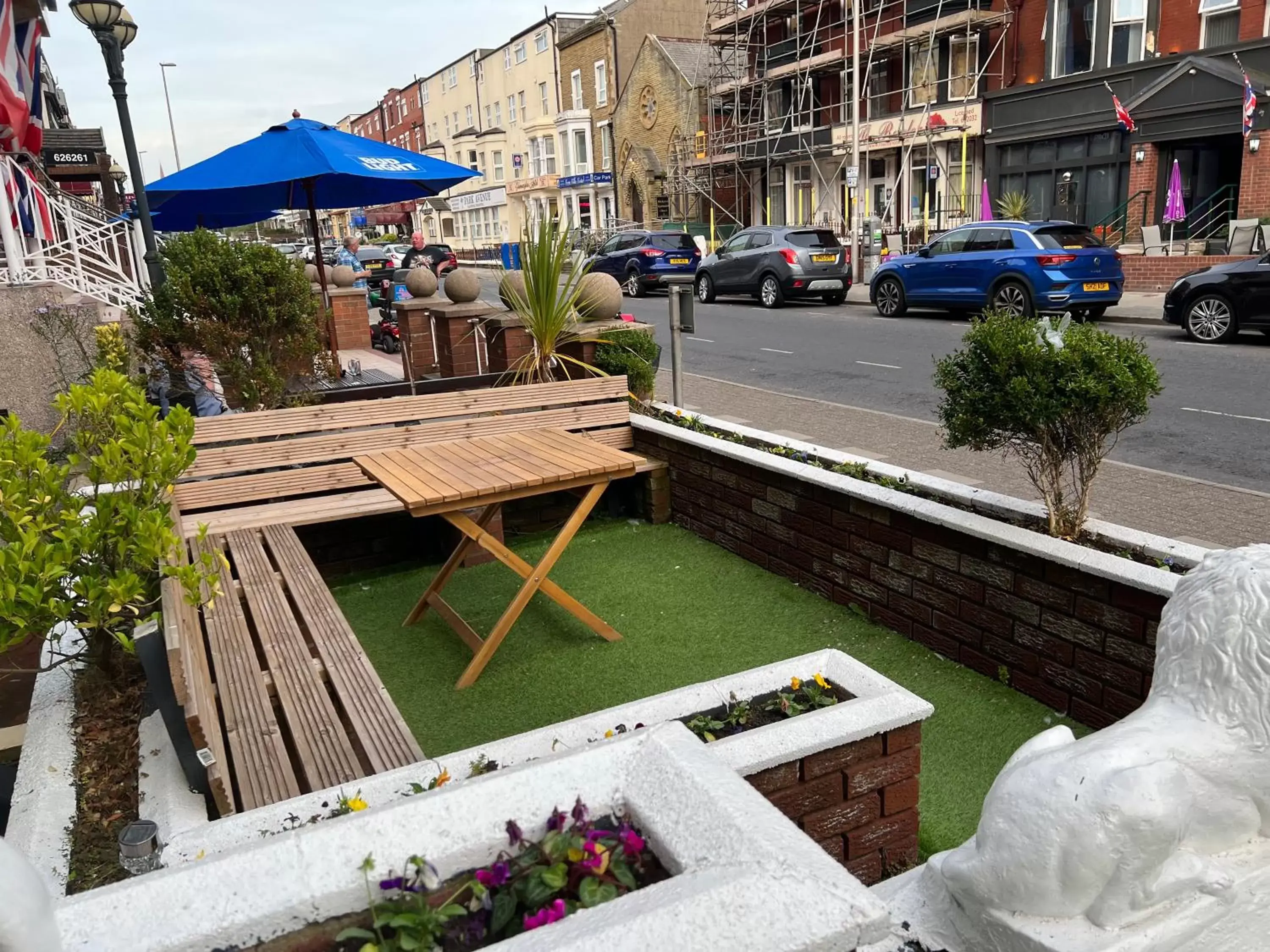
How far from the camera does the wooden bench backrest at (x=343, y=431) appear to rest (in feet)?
16.2

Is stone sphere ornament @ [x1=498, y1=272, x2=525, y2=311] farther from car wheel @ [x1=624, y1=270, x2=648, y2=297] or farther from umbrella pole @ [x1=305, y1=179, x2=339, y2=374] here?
car wheel @ [x1=624, y1=270, x2=648, y2=297]

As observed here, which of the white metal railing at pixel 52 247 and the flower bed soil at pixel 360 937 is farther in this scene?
the white metal railing at pixel 52 247

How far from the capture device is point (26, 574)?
2.29m

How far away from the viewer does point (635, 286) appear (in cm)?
2330

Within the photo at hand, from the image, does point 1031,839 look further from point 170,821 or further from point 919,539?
point 919,539

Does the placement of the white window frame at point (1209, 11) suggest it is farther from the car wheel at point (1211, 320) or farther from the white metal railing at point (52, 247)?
the white metal railing at point (52, 247)

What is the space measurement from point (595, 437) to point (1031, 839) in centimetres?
469

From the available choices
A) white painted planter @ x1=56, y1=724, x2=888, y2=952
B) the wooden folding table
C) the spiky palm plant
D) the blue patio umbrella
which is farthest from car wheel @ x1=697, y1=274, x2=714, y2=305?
white painted planter @ x1=56, y1=724, x2=888, y2=952

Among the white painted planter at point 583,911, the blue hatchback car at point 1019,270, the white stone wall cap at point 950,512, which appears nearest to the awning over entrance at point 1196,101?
the blue hatchback car at point 1019,270

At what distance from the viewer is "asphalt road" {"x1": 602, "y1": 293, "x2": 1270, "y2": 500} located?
723 cm

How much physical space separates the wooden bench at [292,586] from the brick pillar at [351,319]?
8.99 m

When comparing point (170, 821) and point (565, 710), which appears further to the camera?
point (565, 710)

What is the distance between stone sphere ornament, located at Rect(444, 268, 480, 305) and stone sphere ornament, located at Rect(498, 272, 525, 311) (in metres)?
1.08

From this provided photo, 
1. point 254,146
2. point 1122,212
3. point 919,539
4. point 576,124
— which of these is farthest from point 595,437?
point 576,124
